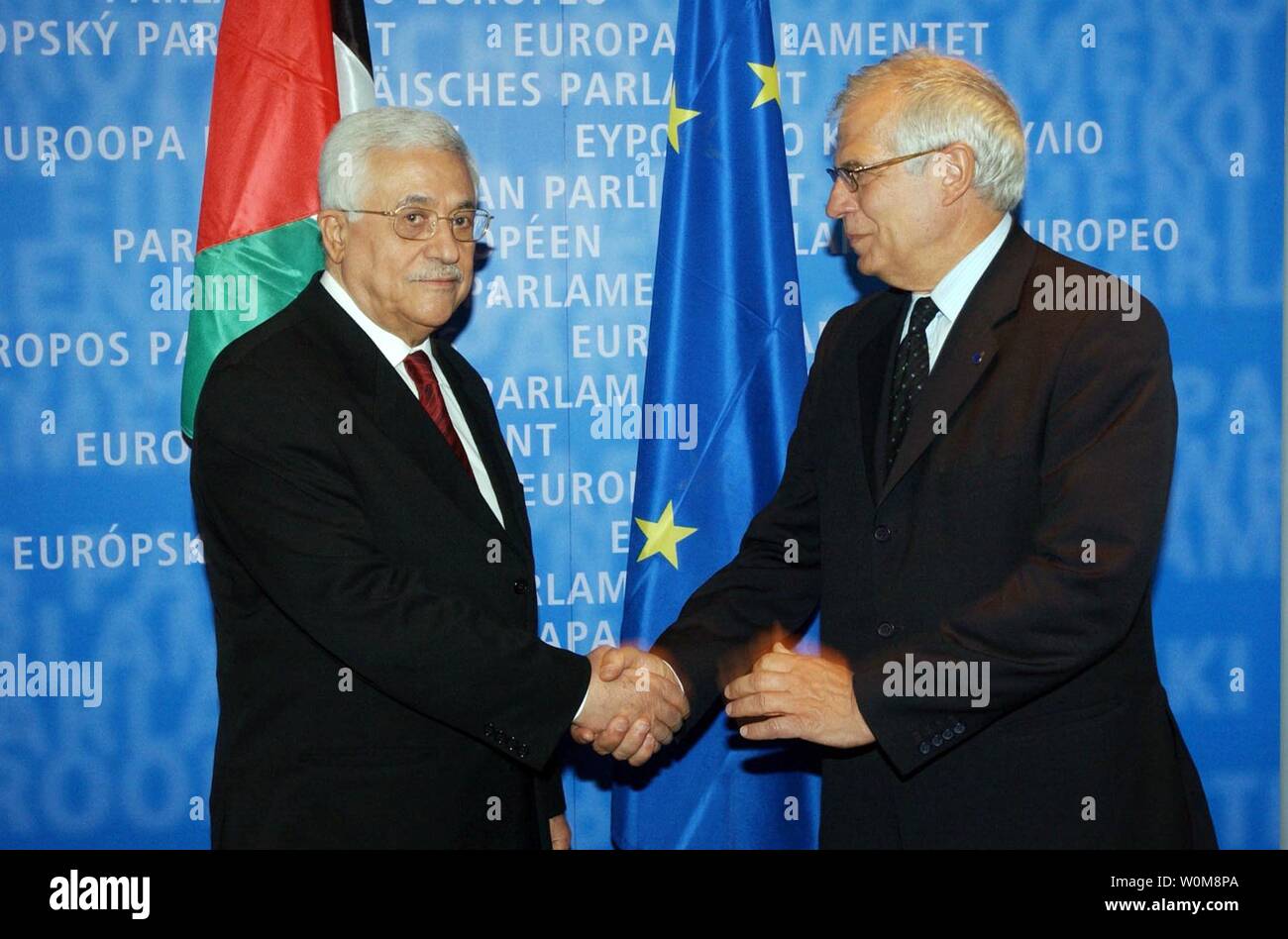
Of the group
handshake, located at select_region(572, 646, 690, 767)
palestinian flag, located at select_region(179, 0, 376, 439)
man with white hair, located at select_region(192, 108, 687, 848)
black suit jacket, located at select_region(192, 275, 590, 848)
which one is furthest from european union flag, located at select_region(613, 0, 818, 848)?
palestinian flag, located at select_region(179, 0, 376, 439)

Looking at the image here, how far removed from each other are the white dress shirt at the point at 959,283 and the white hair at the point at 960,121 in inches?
3.0

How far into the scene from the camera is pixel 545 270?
3.96 m

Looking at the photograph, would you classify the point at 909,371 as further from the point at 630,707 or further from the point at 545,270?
the point at 545,270

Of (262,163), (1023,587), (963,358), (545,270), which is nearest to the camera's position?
(1023,587)

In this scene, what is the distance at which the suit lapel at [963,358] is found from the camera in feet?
8.48

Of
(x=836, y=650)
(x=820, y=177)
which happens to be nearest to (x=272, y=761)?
(x=836, y=650)

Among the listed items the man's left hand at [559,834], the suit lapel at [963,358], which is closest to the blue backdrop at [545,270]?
the man's left hand at [559,834]

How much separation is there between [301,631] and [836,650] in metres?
1.19

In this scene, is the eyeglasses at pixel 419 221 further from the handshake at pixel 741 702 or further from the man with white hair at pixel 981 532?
the handshake at pixel 741 702

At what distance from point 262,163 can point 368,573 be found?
58.5 inches

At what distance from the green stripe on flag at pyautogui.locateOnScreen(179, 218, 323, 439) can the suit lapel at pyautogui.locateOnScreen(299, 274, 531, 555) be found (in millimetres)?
741

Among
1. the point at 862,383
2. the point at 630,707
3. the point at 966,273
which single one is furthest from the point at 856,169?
the point at 630,707

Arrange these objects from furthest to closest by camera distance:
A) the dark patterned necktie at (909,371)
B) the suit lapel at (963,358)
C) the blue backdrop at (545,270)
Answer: the blue backdrop at (545,270), the dark patterned necktie at (909,371), the suit lapel at (963,358)

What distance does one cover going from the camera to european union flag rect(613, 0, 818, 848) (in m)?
3.59
